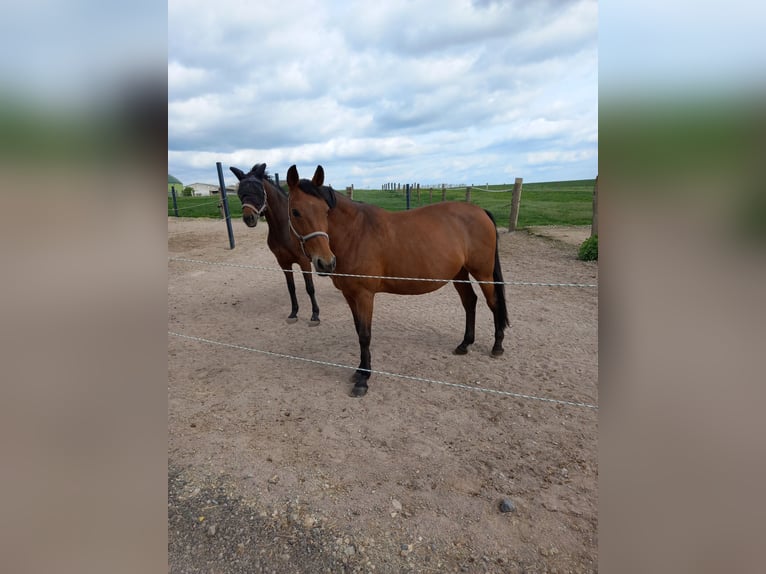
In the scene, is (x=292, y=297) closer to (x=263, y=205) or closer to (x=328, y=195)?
(x=263, y=205)

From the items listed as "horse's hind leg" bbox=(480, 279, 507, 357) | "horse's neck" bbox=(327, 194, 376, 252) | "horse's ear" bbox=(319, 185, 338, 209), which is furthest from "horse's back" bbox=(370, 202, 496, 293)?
"horse's ear" bbox=(319, 185, 338, 209)

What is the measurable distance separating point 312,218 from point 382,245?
752mm

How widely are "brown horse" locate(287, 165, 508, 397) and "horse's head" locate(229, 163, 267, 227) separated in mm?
2120

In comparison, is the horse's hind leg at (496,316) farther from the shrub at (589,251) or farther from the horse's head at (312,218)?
the shrub at (589,251)

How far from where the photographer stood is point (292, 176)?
10.0ft

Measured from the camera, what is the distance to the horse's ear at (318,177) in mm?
2980

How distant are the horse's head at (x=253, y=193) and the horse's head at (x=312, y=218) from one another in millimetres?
2201

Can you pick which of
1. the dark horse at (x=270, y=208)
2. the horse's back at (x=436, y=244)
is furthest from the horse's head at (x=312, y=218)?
the dark horse at (x=270, y=208)

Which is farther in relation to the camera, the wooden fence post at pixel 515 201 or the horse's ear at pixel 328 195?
the wooden fence post at pixel 515 201

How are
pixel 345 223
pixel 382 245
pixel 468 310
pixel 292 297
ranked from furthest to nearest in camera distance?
pixel 292 297 < pixel 468 310 < pixel 382 245 < pixel 345 223

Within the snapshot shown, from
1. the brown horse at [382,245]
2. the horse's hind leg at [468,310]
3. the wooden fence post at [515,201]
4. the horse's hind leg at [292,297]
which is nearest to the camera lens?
the brown horse at [382,245]

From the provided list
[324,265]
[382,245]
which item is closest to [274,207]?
[382,245]

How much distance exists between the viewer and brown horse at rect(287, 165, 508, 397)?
313 centimetres
